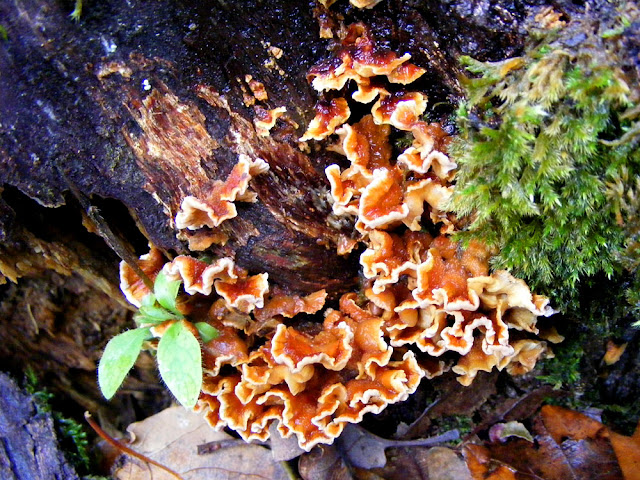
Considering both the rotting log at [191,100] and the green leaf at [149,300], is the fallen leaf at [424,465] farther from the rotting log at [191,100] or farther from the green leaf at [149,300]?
the green leaf at [149,300]

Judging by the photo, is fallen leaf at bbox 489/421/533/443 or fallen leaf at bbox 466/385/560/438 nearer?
fallen leaf at bbox 489/421/533/443

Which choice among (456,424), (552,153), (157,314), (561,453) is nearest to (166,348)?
A: (157,314)

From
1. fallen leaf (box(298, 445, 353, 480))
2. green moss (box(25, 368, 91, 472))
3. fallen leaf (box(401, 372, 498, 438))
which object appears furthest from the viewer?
green moss (box(25, 368, 91, 472))

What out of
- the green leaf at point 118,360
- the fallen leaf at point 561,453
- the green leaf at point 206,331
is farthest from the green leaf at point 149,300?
the fallen leaf at point 561,453

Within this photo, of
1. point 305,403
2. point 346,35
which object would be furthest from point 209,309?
point 346,35

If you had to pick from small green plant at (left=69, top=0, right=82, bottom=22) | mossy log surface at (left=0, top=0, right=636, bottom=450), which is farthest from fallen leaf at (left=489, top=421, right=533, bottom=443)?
small green plant at (left=69, top=0, right=82, bottom=22)

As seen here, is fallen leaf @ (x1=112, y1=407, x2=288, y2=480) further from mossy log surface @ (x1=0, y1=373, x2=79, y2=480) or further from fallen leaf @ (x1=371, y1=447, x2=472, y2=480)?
fallen leaf @ (x1=371, y1=447, x2=472, y2=480)
